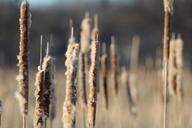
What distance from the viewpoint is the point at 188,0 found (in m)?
12.7

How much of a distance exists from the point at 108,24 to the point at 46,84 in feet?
50.7

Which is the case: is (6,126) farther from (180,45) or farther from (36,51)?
(36,51)

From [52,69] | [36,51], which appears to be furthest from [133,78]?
[36,51]

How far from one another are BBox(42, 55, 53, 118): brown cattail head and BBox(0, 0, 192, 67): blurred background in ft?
30.3

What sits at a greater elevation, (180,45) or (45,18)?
(45,18)

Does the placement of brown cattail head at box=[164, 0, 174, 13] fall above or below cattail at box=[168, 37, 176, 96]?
above

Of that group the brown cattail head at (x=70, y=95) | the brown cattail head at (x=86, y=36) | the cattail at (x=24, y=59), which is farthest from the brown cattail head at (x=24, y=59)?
the brown cattail head at (x=86, y=36)

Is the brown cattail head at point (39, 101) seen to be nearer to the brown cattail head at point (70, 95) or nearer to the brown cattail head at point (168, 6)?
the brown cattail head at point (70, 95)

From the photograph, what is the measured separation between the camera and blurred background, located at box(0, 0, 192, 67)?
12.1 meters

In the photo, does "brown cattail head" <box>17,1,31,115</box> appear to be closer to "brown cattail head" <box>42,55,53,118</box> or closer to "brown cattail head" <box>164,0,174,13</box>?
"brown cattail head" <box>42,55,53,118</box>

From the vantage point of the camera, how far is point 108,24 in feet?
56.5

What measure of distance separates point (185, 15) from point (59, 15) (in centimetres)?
802

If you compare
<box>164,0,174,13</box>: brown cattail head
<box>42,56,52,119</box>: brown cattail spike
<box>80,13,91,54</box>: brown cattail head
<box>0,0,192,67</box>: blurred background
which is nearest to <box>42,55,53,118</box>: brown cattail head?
<box>42,56,52,119</box>: brown cattail spike

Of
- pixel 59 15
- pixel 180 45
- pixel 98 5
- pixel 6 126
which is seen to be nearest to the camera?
pixel 180 45
